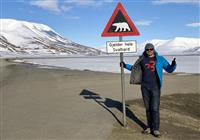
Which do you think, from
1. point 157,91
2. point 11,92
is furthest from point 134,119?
point 11,92

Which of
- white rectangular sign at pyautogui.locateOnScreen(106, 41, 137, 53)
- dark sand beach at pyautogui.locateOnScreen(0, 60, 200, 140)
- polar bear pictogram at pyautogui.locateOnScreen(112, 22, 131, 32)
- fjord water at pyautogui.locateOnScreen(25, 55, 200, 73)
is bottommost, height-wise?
fjord water at pyautogui.locateOnScreen(25, 55, 200, 73)

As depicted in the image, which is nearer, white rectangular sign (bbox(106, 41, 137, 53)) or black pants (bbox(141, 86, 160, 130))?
black pants (bbox(141, 86, 160, 130))

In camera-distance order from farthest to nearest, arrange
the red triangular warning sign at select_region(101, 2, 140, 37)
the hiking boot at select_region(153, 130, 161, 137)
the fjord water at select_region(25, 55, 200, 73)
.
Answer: the fjord water at select_region(25, 55, 200, 73) < the red triangular warning sign at select_region(101, 2, 140, 37) < the hiking boot at select_region(153, 130, 161, 137)

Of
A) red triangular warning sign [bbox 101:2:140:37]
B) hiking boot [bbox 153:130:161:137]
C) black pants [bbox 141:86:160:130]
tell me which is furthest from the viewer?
red triangular warning sign [bbox 101:2:140:37]

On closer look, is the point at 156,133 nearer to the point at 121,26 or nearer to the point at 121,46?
the point at 121,46

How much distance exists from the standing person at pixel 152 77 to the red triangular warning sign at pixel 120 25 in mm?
584

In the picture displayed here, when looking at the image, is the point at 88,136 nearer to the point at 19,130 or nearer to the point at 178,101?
the point at 19,130

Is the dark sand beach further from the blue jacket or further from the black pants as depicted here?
the blue jacket

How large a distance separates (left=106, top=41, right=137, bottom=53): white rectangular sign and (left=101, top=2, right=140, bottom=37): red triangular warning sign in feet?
0.57

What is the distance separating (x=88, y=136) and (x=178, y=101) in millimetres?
6067

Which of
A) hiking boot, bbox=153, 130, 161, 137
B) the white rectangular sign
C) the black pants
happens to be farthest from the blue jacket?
hiking boot, bbox=153, 130, 161, 137

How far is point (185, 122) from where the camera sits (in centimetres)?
909

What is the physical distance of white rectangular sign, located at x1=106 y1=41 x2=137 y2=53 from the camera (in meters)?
7.67

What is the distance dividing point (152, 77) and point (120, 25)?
1192mm
